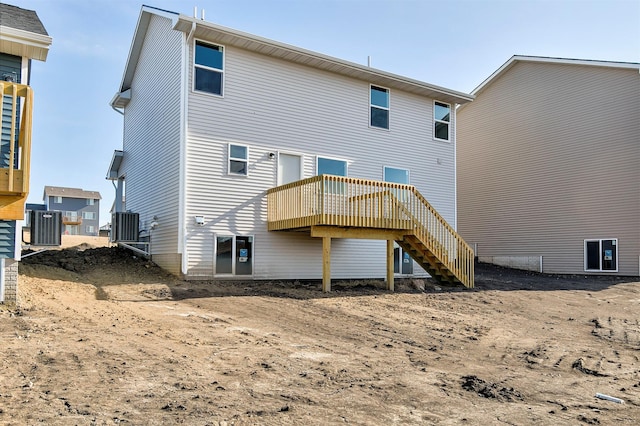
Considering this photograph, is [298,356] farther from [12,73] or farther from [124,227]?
[124,227]

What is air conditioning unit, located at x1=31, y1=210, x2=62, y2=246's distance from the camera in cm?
1231

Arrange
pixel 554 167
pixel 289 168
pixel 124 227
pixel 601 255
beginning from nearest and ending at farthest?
pixel 289 168
pixel 124 227
pixel 601 255
pixel 554 167

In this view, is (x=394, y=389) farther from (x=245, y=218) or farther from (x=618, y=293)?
(x=618, y=293)

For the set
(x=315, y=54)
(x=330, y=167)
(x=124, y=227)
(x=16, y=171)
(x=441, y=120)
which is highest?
(x=315, y=54)

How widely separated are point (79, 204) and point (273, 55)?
5107 centimetres

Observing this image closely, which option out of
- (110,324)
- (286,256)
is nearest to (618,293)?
(286,256)

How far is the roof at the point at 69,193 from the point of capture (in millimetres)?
57250

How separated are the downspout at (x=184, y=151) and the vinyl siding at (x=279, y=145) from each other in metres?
0.12

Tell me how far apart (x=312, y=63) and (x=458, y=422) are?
12.7 m

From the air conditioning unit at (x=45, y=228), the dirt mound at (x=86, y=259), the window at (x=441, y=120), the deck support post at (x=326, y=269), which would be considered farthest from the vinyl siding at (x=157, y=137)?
the window at (x=441, y=120)

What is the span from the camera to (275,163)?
1498 centimetres

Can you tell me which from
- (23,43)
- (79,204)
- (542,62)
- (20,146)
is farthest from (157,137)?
(79,204)

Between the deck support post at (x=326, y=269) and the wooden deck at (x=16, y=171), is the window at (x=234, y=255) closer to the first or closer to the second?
the deck support post at (x=326, y=269)

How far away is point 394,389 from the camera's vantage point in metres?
5.63
